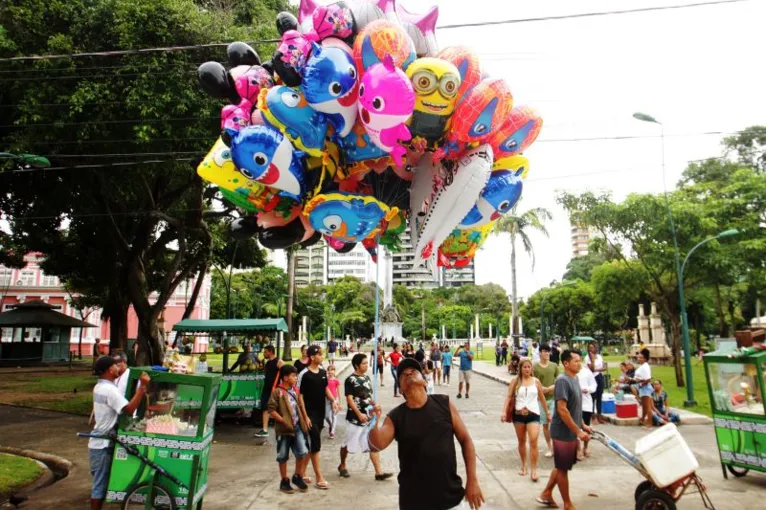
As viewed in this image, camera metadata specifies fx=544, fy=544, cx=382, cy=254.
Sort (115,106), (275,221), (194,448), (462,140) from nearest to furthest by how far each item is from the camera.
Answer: (194,448) < (462,140) < (275,221) < (115,106)

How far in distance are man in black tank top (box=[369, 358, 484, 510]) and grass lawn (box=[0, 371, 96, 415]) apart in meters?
13.0

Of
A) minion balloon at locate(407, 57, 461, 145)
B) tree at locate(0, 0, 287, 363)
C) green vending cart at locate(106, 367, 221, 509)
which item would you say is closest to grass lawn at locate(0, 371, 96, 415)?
tree at locate(0, 0, 287, 363)

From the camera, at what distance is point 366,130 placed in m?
5.82

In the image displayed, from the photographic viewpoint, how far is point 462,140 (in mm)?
5934

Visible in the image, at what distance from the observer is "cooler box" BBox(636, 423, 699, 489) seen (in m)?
5.25

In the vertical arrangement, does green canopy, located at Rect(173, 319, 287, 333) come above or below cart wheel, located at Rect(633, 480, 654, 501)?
above

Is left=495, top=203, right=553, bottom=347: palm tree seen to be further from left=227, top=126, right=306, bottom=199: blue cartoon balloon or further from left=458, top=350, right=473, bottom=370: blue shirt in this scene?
left=227, top=126, right=306, bottom=199: blue cartoon balloon

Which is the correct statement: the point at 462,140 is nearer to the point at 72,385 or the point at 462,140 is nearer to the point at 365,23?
the point at 365,23

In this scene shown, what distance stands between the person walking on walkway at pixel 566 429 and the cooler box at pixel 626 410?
6695 mm

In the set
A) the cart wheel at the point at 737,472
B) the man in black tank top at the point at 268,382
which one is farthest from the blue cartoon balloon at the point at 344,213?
the cart wheel at the point at 737,472

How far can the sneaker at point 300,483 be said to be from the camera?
22.4 feet

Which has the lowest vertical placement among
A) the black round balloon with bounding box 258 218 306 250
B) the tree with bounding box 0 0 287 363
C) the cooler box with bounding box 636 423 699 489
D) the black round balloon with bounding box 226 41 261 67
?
the cooler box with bounding box 636 423 699 489

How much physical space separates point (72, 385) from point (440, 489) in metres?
20.7

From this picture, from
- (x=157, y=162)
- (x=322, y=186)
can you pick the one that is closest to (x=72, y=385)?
(x=157, y=162)
